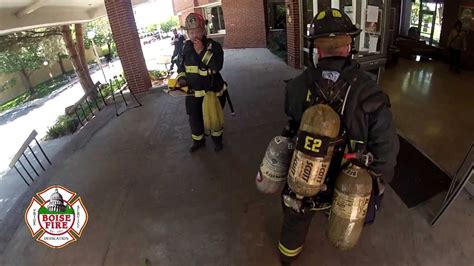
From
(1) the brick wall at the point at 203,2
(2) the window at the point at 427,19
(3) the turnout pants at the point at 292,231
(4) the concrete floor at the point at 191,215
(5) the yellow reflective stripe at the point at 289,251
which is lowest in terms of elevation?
(4) the concrete floor at the point at 191,215

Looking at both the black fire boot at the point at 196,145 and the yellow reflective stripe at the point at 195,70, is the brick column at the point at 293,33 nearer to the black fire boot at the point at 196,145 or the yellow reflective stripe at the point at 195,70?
the black fire boot at the point at 196,145

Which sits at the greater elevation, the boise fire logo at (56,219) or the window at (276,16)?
the window at (276,16)

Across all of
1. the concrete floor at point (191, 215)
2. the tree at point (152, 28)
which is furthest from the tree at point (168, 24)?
the concrete floor at point (191, 215)

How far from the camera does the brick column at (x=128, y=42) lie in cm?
693

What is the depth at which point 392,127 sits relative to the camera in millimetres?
1825

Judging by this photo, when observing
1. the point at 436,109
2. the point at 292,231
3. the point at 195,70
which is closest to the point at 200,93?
the point at 195,70

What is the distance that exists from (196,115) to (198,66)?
2.27ft

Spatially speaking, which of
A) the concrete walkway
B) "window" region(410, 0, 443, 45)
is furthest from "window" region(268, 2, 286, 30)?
"window" region(410, 0, 443, 45)

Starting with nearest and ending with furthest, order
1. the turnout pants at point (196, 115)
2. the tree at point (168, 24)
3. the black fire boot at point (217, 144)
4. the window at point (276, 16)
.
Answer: the turnout pants at point (196, 115), the black fire boot at point (217, 144), the window at point (276, 16), the tree at point (168, 24)

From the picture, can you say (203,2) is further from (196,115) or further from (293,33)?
(196,115)

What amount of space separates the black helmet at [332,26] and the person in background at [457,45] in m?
6.94

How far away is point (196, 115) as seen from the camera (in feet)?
13.4

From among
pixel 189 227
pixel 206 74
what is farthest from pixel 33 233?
pixel 206 74

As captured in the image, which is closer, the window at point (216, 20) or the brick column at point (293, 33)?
the brick column at point (293, 33)
